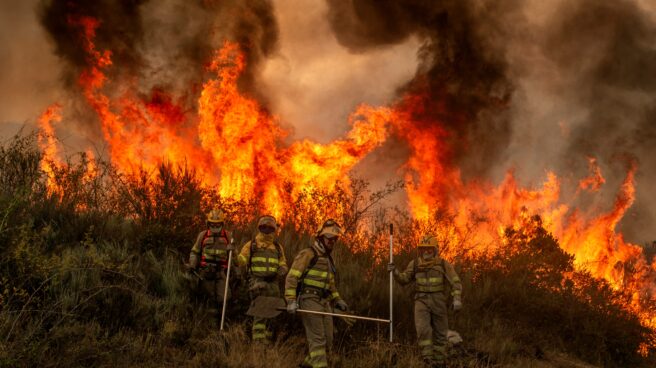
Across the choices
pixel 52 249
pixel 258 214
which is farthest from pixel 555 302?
pixel 52 249

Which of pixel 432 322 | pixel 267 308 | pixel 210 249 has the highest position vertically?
pixel 210 249

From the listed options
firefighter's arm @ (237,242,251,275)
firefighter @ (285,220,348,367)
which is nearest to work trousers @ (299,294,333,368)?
firefighter @ (285,220,348,367)

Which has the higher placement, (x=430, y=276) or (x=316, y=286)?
(x=430, y=276)

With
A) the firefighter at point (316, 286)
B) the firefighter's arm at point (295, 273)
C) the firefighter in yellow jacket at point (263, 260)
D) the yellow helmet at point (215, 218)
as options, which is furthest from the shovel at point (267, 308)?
the yellow helmet at point (215, 218)

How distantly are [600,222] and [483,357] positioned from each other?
780 inches

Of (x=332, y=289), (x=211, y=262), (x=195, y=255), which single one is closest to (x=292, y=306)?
(x=332, y=289)

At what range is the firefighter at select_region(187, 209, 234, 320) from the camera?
31.1ft

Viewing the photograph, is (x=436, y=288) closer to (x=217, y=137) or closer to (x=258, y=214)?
(x=258, y=214)

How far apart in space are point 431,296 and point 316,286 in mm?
2604

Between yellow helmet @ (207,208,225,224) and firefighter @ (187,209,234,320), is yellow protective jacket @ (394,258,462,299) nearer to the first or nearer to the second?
firefighter @ (187,209,234,320)

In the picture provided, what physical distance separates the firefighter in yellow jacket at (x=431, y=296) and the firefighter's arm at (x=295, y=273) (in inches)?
72.6

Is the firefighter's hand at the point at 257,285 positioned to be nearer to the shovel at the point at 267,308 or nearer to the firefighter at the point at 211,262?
the shovel at the point at 267,308

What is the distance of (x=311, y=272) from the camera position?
791 cm

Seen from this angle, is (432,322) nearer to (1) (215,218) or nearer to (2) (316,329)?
(2) (316,329)
